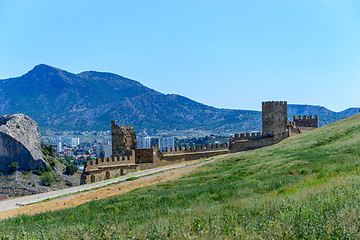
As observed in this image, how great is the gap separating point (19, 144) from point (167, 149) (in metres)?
117

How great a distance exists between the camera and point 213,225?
6.78 metres

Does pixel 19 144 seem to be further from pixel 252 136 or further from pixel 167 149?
pixel 252 136

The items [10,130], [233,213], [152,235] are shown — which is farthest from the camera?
[10,130]

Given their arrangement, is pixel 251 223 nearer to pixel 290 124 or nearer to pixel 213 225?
pixel 213 225

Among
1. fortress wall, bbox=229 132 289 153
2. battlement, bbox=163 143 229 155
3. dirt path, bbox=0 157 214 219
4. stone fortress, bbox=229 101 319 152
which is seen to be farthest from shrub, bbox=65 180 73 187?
dirt path, bbox=0 157 214 219

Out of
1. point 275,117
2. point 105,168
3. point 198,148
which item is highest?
point 275,117

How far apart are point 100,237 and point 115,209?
5.91 meters

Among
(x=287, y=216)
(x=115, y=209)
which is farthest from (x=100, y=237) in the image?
(x=115, y=209)

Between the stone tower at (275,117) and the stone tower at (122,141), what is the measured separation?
1673 centimetres

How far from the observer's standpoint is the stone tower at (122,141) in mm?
37531

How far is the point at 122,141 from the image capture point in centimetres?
3762

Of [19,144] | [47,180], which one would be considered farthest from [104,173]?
[19,144]

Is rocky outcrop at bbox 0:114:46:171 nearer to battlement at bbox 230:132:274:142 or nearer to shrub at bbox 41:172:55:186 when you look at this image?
shrub at bbox 41:172:55:186

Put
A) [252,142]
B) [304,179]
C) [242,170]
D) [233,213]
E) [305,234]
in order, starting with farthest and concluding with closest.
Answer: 1. [252,142]
2. [242,170]
3. [304,179]
4. [233,213]
5. [305,234]
